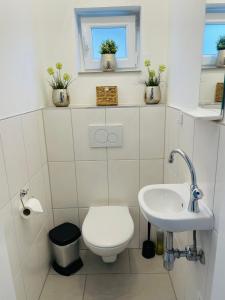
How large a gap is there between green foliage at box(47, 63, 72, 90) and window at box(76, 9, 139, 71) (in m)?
0.23

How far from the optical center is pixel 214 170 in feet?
3.02

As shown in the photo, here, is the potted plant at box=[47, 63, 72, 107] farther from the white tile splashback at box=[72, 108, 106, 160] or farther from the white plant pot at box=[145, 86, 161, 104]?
the white plant pot at box=[145, 86, 161, 104]

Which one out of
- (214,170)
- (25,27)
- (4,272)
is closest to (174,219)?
(214,170)

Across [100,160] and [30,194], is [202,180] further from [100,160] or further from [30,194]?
[30,194]

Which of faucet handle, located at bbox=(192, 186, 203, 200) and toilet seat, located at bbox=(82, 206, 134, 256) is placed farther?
toilet seat, located at bbox=(82, 206, 134, 256)

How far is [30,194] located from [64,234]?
0.51 m

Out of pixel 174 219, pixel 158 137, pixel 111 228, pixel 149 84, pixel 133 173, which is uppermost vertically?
pixel 149 84

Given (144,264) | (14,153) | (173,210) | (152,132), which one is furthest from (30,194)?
(144,264)

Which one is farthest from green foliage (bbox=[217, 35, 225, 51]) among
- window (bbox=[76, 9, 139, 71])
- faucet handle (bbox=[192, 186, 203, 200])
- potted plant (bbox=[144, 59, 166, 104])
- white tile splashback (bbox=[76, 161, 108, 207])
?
white tile splashback (bbox=[76, 161, 108, 207])

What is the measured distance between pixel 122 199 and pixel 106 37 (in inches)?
54.7

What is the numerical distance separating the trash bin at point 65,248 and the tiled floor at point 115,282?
53 millimetres

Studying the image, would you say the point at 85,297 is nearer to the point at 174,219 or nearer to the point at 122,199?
the point at 122,199

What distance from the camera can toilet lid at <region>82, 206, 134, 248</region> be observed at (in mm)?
1415

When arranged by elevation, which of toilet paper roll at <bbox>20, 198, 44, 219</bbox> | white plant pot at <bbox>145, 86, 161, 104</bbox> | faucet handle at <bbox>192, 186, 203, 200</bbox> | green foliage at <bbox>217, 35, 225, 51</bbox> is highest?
green foliage at <bbox>217, 35, 225, 51</bbox>
